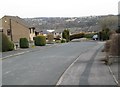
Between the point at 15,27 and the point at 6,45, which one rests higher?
the point at 15,27

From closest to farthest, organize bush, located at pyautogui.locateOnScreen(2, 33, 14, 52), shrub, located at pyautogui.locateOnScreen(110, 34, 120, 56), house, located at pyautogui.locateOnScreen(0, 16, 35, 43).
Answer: shrub, located at pyautogui.locateOnScreen(110, 34, 120, 56)
bush, located at pyautogui.locateOnScreen(2, 33, 14, 52)
house, located at pyautogui.locateOnScreen(0, 16, 35, 43)

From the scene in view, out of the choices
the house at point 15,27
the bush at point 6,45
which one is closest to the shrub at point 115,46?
the bush at point 6,45

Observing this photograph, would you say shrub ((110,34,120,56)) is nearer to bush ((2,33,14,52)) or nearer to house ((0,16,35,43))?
bush ((2,33,14,52))

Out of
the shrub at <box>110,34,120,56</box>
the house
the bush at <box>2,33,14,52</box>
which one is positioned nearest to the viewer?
the shrub at <box>110,34,120,56</box>

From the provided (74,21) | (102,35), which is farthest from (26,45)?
(74,21)

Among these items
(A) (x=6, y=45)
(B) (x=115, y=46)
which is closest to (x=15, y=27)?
(A) (x=6, y=45)

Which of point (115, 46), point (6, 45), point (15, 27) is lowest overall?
point (6, 45)

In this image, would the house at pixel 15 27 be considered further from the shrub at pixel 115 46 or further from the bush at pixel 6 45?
the shrub at pixel 115 46

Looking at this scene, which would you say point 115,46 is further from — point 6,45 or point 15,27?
point 15,27

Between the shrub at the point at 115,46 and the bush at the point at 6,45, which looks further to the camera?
the bush at the point at 6,45

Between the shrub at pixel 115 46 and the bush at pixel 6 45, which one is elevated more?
the shrub at pixel 115 46

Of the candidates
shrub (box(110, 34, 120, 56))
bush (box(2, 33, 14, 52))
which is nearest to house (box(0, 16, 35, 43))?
bush (box(2, 33, 14, 52))

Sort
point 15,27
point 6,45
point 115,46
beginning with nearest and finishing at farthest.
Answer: point 115,46 → point 6,45 → point 15,27

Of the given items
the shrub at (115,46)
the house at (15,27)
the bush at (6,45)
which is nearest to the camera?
the shrub at (115,46)
